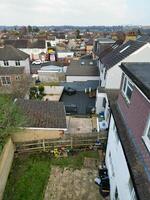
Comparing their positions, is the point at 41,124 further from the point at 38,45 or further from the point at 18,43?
the point at 18,43

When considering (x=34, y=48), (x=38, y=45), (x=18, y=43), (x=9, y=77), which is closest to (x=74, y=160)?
(x=9, y=77)

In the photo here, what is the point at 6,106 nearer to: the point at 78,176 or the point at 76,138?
the point at 76,138

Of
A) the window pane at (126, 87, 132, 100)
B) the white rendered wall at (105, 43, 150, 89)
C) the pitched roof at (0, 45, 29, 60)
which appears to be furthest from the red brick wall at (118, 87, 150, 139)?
the pitched roof at (0, 45, 29, 60)

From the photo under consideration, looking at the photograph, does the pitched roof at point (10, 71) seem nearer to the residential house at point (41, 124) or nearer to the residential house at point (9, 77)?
the residential house at point (9, 77)

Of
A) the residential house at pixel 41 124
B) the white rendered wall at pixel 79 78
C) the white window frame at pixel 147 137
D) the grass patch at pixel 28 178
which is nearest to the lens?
the white window frame at pixel 147 137

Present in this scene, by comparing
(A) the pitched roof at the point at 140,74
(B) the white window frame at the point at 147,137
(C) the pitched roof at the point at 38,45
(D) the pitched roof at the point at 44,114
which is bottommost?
(D) the pitched roof at the point at 44,114

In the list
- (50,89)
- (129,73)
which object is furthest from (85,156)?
(50,89)

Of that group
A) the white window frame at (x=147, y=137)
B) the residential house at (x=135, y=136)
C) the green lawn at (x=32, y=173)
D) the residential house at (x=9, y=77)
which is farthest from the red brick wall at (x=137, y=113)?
the residential house at (x=9, y=77)
